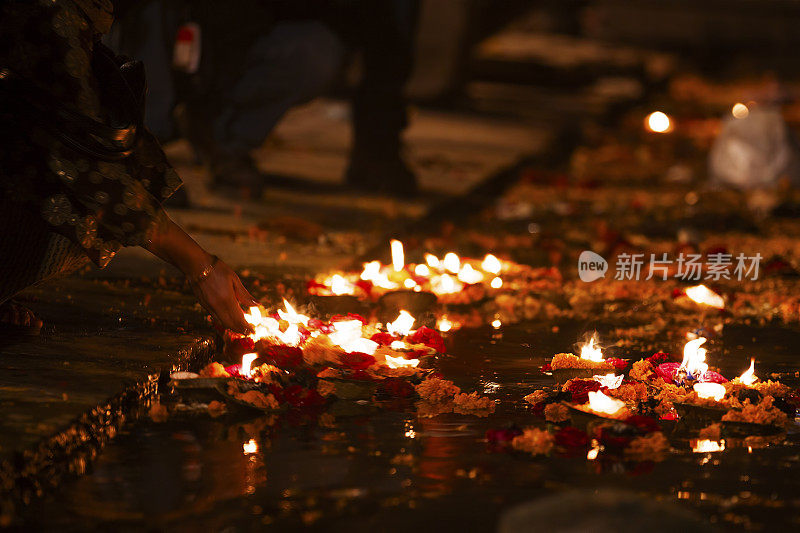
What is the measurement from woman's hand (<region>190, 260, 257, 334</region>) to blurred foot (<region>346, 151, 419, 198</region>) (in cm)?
459

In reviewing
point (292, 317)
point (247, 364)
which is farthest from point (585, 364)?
point (247, 364)

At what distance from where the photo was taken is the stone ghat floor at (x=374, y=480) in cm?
284

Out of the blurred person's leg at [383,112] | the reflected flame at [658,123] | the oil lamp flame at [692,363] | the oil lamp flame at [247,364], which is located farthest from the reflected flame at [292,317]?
the reflected flame at [658,123]

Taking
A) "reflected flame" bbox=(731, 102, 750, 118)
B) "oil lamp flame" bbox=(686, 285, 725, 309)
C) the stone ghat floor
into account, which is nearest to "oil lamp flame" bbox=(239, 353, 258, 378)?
the stone ghat floor

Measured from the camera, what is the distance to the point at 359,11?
26.8 ft

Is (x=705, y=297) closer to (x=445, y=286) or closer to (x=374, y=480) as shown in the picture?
(x=445, y=286)

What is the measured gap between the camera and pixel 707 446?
11.7ft

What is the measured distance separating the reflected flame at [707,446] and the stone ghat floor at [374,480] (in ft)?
0.10

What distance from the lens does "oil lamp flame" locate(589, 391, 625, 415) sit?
376 cm

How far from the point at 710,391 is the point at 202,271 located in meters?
1.61

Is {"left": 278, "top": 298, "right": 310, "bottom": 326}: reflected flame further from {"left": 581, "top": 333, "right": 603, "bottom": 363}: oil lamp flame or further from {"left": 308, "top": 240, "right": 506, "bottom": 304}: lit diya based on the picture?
{"left": 581, "top": 333, "right": 603, "bottom": 363}: oil lamp flame

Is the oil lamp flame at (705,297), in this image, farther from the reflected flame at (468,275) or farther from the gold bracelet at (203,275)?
the gold bracelet at (203,275)

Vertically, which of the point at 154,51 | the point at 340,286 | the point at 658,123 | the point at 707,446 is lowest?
the point at 707,446

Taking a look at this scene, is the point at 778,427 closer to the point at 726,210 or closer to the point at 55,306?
the point at 55,306
